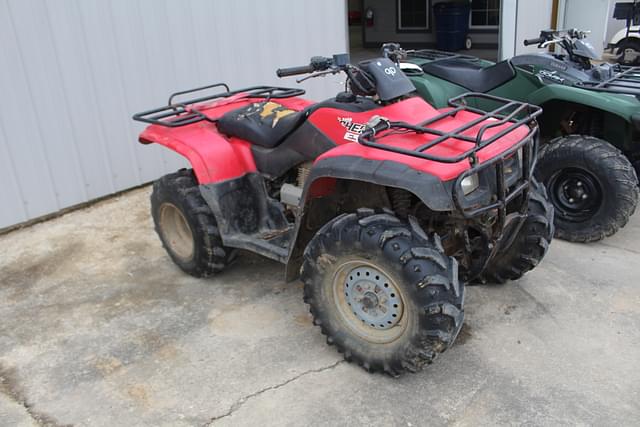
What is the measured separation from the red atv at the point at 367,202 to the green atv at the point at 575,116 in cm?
104

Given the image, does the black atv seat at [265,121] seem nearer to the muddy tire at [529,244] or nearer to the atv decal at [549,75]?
the muddy tire at [529,244]

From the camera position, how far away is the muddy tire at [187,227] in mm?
3861

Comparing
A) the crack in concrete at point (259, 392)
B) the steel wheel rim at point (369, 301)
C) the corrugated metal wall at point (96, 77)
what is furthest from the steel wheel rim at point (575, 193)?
the corrugated metal wall at point (96, 77)

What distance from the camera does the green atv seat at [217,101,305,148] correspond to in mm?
3586

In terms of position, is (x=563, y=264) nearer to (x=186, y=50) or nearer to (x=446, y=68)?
(x=446, y=68)

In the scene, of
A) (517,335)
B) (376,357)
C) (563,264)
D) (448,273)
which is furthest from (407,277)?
(563,264)

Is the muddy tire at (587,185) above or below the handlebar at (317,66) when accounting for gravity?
below

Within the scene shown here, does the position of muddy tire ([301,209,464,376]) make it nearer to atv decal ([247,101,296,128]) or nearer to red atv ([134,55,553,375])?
red atv ([134,55,553,375])

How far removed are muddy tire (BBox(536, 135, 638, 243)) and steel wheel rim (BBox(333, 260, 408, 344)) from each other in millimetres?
2352

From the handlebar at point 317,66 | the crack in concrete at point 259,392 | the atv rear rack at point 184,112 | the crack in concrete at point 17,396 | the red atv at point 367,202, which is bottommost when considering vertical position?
the crack in concrete at point 259,392

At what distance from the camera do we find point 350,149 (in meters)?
2.92

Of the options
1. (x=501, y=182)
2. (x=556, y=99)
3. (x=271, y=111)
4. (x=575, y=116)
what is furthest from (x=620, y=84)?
(x=271, y=111)

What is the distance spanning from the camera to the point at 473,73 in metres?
5.41

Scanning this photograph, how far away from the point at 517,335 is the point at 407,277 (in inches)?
43.7
